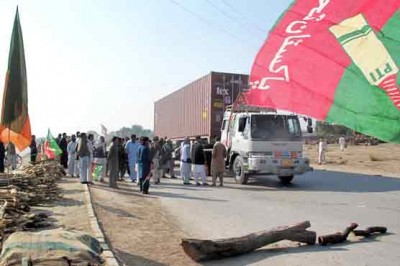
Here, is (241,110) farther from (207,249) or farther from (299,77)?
(299,77)

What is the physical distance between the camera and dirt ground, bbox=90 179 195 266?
7758 millimetres

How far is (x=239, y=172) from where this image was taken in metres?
19.8

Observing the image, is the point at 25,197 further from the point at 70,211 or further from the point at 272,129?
the point at 272,129

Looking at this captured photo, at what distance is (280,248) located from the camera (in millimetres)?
8336

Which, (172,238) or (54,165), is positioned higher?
(54,165)

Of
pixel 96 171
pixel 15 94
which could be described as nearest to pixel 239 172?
pixel 96 171

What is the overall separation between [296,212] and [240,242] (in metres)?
4.56

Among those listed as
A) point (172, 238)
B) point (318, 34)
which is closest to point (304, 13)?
point (318, 34)

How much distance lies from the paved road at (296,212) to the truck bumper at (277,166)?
59cm

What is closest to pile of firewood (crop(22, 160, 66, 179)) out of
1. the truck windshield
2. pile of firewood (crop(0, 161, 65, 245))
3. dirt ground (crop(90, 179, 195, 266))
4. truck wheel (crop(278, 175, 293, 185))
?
pile of firewood (crop(0, 161, 65, 245))

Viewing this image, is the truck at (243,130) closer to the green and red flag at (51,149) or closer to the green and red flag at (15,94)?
the green and red flag at (15,94)

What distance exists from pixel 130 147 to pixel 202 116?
4832mm

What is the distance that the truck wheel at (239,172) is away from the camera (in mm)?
19406

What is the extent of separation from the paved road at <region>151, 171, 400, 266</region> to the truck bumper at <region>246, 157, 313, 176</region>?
0.59 metres
